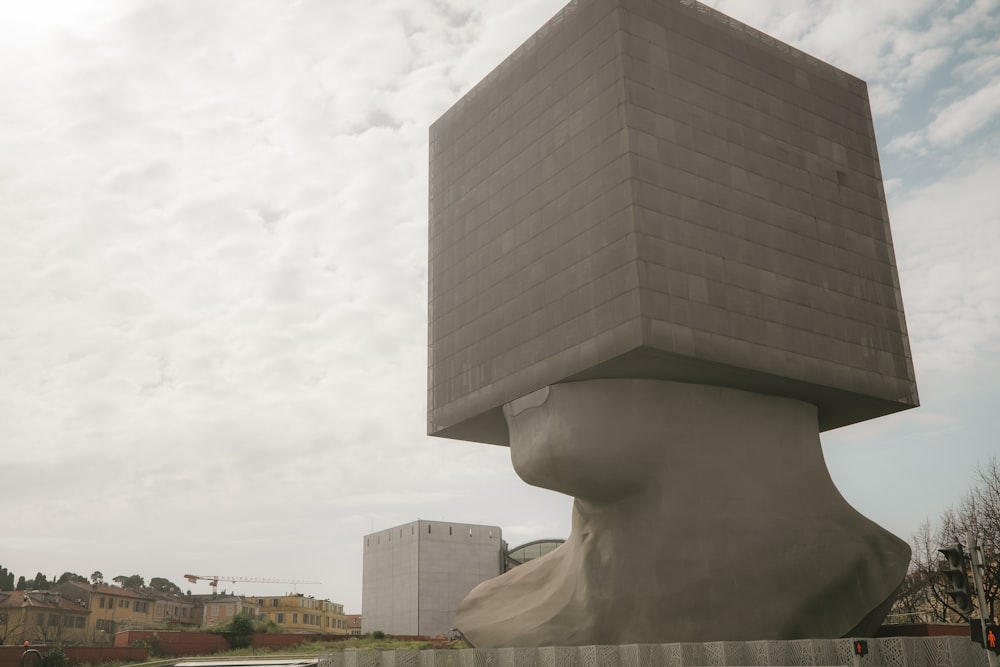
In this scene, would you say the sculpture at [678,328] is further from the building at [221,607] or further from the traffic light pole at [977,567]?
the building at [221,607]

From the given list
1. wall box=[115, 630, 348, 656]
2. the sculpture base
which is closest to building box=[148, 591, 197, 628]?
wall box=[115, 630, 348, 656]

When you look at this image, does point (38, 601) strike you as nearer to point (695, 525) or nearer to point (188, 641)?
point (188, 641)

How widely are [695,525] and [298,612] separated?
10103cm

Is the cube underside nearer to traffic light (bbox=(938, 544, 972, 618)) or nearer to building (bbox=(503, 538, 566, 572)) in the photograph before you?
traffic light (bbox=(938, 544, 972, 618))

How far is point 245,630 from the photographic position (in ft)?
201

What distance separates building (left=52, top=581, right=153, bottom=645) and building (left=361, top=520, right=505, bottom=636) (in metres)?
23.2

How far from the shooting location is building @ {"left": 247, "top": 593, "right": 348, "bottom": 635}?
120 metres

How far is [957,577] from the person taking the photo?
15531mm

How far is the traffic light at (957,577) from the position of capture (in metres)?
15.3

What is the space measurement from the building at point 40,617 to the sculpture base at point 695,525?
2250 inches

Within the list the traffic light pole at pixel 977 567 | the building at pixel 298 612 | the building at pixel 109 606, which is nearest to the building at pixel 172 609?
the building at pixel 109 606

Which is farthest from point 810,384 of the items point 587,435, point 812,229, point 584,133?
point 584,133

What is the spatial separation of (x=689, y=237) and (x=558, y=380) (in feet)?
24.2

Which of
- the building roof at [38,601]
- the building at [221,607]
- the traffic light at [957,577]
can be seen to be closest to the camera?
the traffic light at [957,577]
